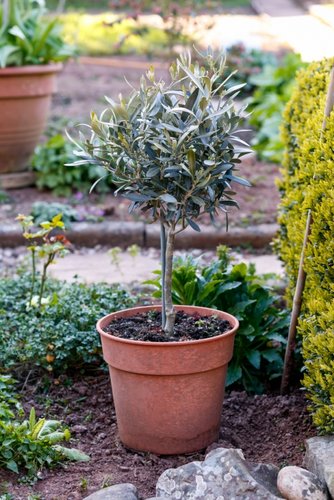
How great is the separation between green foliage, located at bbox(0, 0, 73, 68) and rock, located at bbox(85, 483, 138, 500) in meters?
4.65

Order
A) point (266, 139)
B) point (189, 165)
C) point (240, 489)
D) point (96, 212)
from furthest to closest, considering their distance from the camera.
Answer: point (266, 139) < point (96, 212) < point (189, 165) < point (240, 489)

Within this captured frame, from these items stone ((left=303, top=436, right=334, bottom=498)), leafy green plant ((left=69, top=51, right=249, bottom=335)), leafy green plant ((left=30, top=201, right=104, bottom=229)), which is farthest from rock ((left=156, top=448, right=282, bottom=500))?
leafy green plant ((left=30, top=201, right=104, bottom=229))

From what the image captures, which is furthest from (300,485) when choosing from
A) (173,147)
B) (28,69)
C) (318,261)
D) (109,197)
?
(28,69)

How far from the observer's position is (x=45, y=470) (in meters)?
3.25

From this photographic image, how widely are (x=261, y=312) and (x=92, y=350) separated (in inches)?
32.1

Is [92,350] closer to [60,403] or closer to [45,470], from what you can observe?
[60,403]

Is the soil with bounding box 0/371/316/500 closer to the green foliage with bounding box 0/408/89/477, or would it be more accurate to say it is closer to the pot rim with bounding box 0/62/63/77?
the green foliage with bounding box 0/408/89/477

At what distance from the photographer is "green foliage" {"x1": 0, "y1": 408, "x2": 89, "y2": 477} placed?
10.4 feet

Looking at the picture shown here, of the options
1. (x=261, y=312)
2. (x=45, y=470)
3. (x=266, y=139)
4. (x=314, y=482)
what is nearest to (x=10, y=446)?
(x=45, y=470)

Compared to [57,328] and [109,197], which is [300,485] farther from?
→ [109,197]

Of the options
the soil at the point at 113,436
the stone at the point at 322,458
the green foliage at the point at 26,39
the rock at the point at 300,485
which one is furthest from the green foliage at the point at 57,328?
the green foliage at the point at 26,39

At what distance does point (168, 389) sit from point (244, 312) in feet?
3.03

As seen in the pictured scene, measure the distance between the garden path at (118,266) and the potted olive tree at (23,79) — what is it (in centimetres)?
149

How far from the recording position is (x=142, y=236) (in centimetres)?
640
